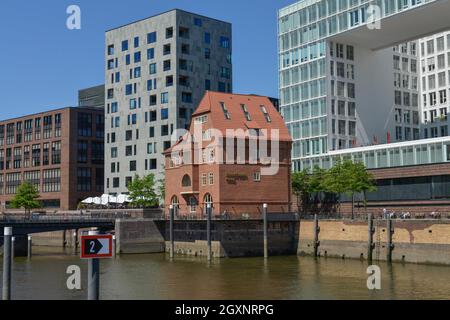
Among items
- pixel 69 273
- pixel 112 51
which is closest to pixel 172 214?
pixel 69 273

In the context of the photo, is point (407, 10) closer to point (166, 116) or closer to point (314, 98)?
point (314, 98)

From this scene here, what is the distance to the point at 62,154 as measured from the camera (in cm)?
14462

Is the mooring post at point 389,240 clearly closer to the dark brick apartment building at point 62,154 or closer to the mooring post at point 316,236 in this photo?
the mooring post at point 316,236

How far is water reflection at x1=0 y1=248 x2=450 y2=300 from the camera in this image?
1841 inches

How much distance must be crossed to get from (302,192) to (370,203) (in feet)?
38.1

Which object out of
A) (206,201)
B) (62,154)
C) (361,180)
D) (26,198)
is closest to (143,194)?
(206,201)

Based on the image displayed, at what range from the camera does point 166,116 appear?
124000mm

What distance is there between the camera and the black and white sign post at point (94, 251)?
50.0 feet

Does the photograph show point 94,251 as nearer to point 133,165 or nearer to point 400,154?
point 400,154

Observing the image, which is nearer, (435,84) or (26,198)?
(435,84)

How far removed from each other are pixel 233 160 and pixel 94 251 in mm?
70889

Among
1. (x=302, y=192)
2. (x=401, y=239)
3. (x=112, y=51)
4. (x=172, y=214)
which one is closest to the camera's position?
(x=401, y=239)

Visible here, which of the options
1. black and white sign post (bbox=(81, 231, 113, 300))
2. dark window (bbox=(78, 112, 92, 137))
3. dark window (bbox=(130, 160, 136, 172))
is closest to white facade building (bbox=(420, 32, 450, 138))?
dark window (bbox=(130, 160, 136, 172))

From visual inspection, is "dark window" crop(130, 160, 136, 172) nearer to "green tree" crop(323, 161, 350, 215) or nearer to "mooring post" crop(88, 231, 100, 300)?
"green tree" crop(323, 161, 350, 215)
